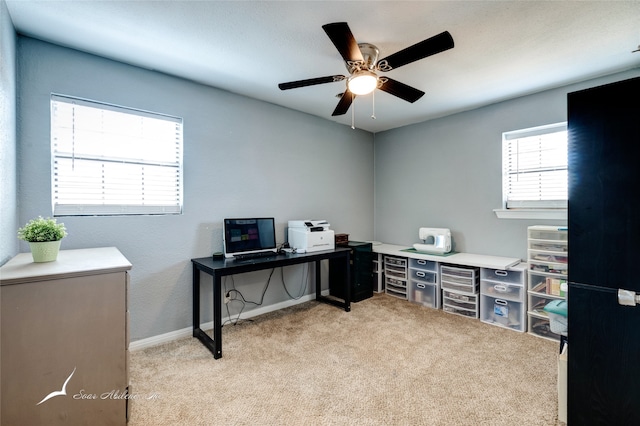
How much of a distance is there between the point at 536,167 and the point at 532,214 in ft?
1.74

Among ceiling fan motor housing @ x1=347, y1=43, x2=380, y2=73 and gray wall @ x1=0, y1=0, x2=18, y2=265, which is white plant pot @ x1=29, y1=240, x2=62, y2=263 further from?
ceiling fan motor housing @ x1=347, y1=43, x2=380, y2=73

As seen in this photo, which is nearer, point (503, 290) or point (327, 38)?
point (327, 38)

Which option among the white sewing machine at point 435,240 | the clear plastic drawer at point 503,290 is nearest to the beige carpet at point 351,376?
the clear plastic drawer at point 503,290

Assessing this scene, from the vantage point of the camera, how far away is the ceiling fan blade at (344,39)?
1.53m

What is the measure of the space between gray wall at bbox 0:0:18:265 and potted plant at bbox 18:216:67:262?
0.17 m

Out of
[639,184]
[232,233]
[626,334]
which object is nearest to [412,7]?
[639,184]

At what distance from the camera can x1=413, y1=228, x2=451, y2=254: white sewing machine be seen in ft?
11.8

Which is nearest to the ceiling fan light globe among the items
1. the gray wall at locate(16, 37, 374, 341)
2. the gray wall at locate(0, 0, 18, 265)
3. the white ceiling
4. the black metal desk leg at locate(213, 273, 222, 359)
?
the white ceiling

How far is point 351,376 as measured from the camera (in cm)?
208

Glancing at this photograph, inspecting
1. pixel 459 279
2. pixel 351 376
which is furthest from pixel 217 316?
pixel 459 279

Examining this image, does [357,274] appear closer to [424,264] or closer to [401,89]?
[424,264]

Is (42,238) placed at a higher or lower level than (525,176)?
lower

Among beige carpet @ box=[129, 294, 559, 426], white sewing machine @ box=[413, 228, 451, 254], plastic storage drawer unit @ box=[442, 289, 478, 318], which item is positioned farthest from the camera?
white sewing machine @ box=[413, 228, 451, 254]

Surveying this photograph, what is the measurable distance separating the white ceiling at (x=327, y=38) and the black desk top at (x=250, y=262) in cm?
169
